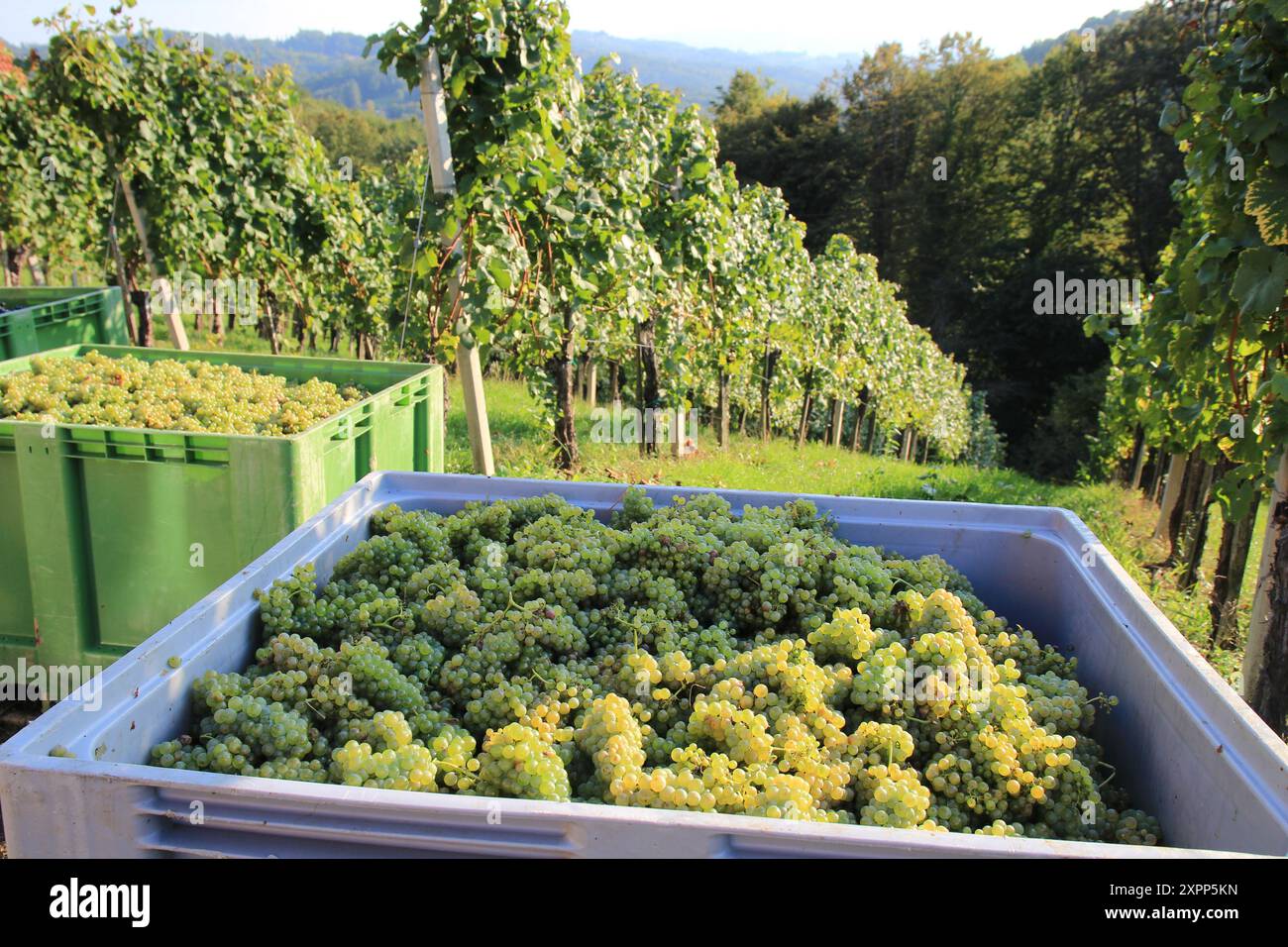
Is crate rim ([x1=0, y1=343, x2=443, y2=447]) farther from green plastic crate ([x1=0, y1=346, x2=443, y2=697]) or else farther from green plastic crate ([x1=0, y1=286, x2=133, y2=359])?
green plastic crate ([x1=0, y1=286, x2=133, y2=359])

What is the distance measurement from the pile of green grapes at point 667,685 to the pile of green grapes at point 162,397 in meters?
1.45

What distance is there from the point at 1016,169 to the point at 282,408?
132ft

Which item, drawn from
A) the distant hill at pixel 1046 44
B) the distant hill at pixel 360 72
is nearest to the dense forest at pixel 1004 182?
the distant hill at pixel 1046 44

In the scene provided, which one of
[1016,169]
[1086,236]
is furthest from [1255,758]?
[1016,169]

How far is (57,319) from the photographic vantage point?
5332 millimetres


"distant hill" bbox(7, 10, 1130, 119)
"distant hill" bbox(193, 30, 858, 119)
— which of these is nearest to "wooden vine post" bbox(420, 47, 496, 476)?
"distant hill" bbox(7, 10, 1130, 119)

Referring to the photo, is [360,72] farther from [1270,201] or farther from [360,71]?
[1270,201]

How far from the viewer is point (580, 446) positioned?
366 inches

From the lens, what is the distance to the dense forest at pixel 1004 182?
3172 cm

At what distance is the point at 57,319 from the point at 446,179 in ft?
8.18

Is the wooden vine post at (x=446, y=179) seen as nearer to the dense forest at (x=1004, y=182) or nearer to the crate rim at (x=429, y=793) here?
the crate rim at (x=429, y=793)

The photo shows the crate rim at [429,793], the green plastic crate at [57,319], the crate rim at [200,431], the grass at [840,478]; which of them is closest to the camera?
the crate rim at [429,793]

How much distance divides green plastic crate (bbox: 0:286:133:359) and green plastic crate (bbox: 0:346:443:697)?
1996mm

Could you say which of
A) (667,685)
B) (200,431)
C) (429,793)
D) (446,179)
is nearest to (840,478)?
(446,179)
